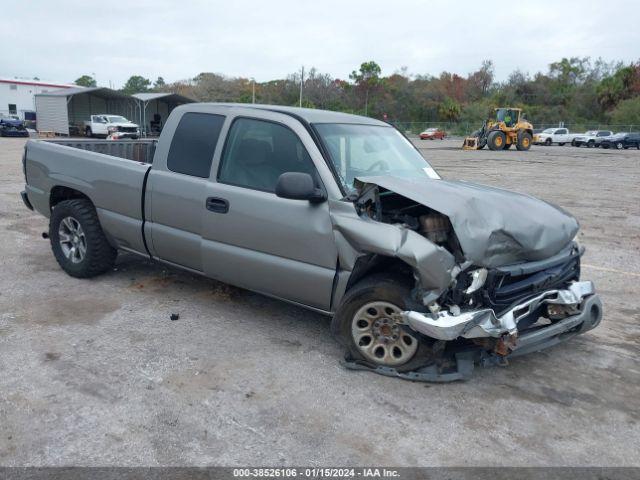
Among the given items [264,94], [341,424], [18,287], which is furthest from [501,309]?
[264,94]

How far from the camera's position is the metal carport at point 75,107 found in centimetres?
3891

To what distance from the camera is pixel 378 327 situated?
3.66 metres

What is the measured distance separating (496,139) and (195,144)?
31.5m

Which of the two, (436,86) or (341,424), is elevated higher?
(436,86)

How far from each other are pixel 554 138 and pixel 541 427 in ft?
161

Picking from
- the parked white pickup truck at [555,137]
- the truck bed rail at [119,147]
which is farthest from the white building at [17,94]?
the truck bed rail at [119,147]

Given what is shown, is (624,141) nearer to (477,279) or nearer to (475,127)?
(475,127)

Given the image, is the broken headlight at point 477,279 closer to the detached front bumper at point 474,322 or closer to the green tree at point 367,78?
the detached front bumper at point 474,322

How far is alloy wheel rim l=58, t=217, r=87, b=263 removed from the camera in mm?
5391

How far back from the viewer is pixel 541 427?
3141 millimetres

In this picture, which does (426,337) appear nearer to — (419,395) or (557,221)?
(419,395)

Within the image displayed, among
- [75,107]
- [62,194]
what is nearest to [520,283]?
[62,194]

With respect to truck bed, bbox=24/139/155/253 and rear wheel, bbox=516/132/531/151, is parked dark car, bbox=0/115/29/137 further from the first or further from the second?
truck bed, bbox=24/139/155/253

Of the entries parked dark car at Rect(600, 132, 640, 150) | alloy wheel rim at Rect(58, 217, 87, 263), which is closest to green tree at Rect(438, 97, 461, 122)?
parked dark car at Rect(600, 132, 640, 150)
